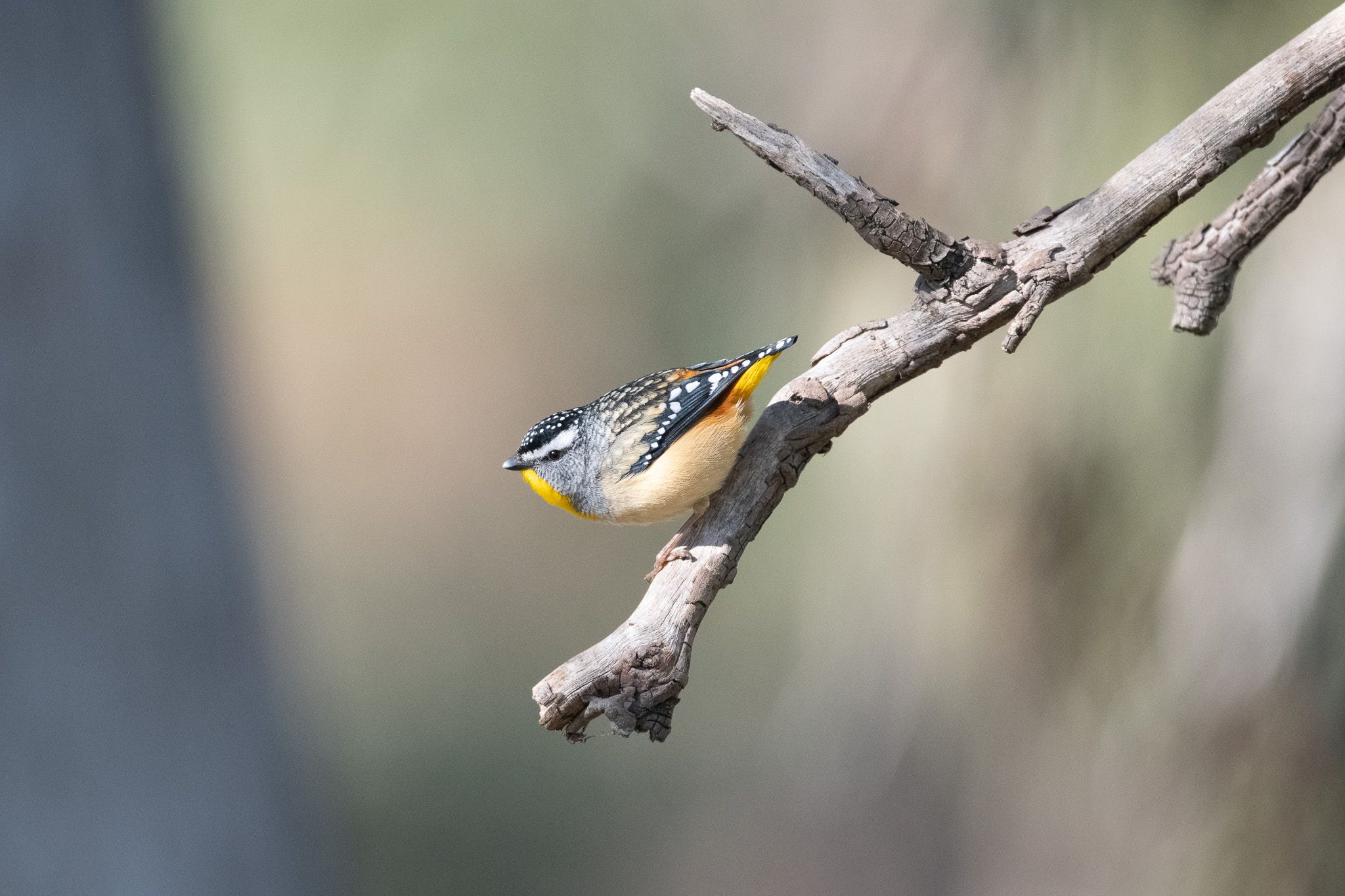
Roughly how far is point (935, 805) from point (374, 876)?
495 cm

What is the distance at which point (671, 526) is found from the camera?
316 inches

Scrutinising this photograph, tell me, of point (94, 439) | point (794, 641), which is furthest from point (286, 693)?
point (794, 641)

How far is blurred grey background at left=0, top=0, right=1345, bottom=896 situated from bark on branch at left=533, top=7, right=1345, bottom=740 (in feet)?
7.09

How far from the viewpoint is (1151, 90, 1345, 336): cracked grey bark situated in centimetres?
235

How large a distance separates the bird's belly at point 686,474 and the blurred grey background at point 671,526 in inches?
75.7

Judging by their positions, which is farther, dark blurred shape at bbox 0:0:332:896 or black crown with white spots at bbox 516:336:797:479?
dark blurred shape at bbox 0:0:332:896

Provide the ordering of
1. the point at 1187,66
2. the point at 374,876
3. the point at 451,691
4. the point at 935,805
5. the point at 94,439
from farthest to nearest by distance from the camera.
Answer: the point at 451,691, the point at 374,876, the point at 935,805, the point at 1187,66, the point at 94,439

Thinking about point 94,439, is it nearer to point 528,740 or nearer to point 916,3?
point 916,3

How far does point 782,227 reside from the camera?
7.20 metres

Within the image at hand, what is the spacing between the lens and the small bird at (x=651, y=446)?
8.14ft

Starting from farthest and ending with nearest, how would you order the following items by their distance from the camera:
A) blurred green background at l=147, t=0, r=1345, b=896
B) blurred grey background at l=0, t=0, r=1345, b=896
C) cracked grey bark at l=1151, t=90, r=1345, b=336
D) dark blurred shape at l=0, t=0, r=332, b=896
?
blurred green background at l=147, t=0, r=1345, b=896, blurred grey background at l=0, t=0, r=1345, b=896, dark blurred shape at l=0, t=0, r=332, b=896, cracked grey bark at l=1151, t=90, r=1345, b=336

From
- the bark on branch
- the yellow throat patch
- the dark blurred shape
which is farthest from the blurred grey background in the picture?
the bark on branch

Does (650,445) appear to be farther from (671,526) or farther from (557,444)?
(671,526)

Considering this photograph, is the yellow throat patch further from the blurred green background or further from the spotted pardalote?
the blurred green background
